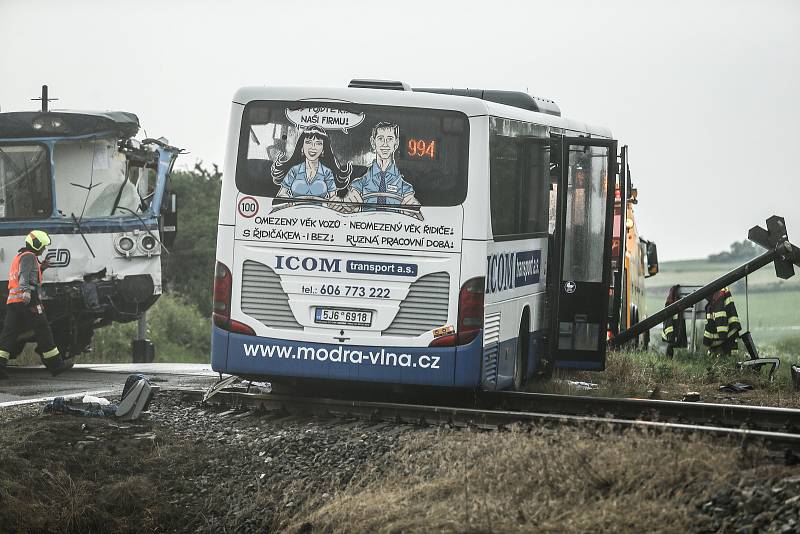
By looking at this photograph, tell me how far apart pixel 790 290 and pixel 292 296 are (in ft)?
118

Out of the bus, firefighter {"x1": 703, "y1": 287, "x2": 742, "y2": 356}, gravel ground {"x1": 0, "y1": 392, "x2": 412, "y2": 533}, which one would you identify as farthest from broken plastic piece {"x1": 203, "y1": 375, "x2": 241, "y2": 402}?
firefighter {"x1": 703, "y1": 287, "x2": 742, "y2": 356}

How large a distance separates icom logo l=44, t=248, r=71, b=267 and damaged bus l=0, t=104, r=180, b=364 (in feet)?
0.05

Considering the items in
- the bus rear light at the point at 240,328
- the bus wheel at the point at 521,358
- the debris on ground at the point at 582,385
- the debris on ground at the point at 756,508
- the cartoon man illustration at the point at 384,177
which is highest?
the cartoon man illustration at the point at 384,177

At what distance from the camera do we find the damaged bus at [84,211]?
869 inches

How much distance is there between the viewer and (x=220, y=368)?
14.5 metres

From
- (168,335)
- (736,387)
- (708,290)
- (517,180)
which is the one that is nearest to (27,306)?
(517,180)

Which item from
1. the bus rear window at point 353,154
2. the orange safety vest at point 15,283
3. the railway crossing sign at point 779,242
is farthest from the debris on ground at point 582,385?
the orange safety vest at point 15,283

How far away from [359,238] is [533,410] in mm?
2344

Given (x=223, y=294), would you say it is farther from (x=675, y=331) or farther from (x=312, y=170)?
(x=675, y=331)

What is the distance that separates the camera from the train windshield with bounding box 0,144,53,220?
22047mm

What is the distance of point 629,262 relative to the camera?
25781 millimetres

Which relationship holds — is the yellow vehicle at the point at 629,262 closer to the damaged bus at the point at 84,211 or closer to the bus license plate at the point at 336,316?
the bus license plate at the point at 336,316

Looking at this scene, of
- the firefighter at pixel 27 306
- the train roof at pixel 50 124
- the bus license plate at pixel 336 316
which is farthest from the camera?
the train roof at pixel 50 124

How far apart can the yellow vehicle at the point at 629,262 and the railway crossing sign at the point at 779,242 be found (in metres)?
1.86
